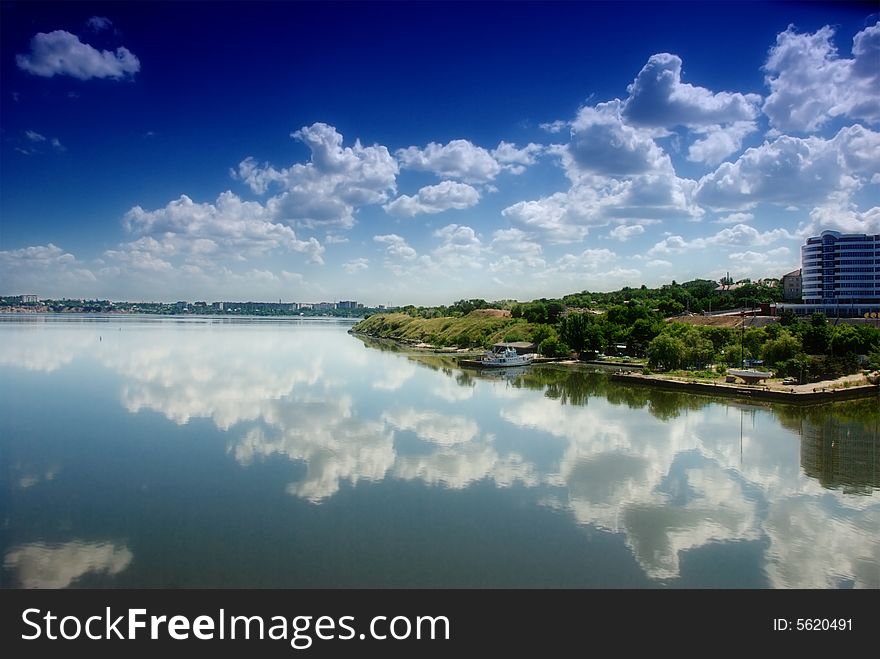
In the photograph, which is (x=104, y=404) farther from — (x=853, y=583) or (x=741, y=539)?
(x=853, y=583)

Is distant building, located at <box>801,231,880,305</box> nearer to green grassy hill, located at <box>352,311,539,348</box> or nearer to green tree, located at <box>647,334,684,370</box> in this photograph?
green grassy hill, located at <box>352,311,539,348</box>

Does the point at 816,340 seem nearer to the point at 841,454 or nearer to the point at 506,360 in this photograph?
the point at 841,454

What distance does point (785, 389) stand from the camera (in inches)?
703

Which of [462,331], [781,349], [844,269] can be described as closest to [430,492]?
[781,349]

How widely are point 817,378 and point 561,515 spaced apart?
1669 centimetres

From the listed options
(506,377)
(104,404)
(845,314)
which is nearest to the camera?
(104,404)

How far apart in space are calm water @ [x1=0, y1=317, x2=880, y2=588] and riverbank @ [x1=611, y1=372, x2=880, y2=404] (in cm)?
74

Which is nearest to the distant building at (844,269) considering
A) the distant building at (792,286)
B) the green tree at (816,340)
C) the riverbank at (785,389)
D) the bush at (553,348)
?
the distant building at (792,286)

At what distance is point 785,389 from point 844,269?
1112 inches

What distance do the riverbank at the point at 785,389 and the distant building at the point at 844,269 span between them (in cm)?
2335

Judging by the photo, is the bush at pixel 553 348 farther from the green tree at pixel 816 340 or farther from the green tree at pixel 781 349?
the green tree at pixel 816 340

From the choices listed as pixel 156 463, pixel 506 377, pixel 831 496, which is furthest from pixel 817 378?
pixel 156 463
